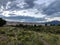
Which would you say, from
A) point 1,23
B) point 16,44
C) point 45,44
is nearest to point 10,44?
point 16,44

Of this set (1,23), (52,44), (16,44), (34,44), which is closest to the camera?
(16,44)

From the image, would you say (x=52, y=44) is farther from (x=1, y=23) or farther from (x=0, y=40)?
(x=1, y=23)

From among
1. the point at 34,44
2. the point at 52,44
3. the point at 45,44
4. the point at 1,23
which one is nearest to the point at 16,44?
the point at 34,44

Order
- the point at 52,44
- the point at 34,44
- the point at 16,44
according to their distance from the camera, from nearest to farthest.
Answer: the point at 16,44, the point at 34,44, the point at 52,44

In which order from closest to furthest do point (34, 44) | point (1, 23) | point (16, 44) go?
point (16, 44) → point (34, 44) → point (1, 23)

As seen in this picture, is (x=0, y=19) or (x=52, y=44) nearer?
(x=52, y=44)

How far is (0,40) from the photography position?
2975cm

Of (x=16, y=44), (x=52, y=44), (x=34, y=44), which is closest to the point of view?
(x=16, y=44)

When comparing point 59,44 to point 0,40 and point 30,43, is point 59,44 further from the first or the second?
point 0,40

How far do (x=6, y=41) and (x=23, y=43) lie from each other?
268cm

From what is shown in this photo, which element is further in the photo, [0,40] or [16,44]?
[0,40]

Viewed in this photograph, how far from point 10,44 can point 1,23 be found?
100m

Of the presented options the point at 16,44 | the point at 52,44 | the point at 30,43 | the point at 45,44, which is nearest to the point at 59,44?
the point at 52,44

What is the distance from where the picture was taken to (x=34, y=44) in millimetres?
29719
